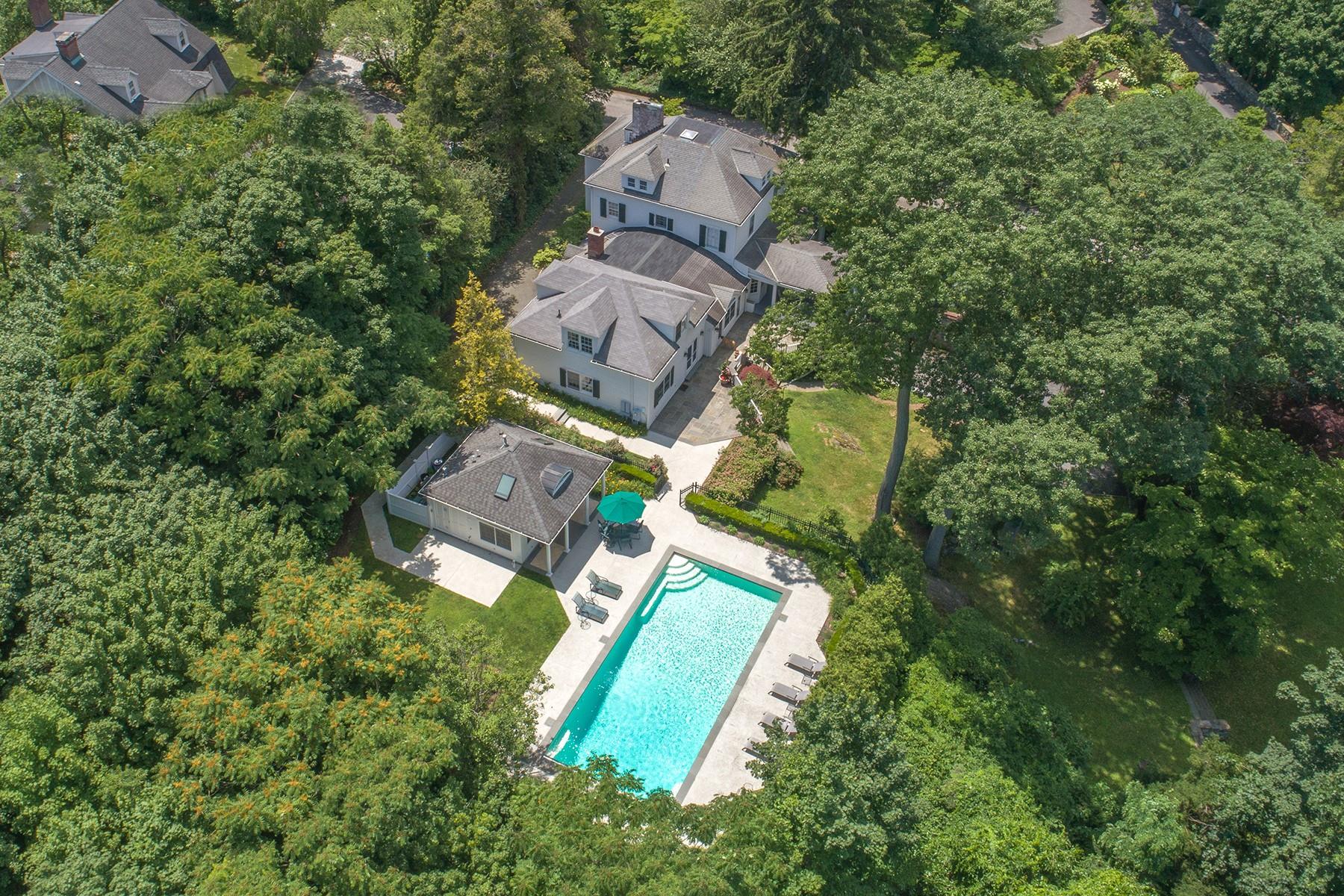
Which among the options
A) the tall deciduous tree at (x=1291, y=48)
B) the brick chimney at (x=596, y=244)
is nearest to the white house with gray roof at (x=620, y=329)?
the brick chimney at (x=596, y=244)

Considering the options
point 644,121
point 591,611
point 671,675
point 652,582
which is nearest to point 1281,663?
point 671,675

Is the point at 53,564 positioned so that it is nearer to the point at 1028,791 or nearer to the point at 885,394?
the point at 1028,791

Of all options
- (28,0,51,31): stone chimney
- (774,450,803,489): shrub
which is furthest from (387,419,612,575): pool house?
Answer: (28,0,51,31): stone chimney

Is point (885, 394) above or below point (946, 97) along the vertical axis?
below

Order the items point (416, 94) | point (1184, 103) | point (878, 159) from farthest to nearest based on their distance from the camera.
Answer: point (416, 94)
point (1184, 103)
point (878, 159)

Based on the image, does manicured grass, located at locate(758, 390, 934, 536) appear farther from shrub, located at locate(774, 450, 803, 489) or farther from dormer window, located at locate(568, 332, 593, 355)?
dormer window, located at locate(568, 332, 593, 355)

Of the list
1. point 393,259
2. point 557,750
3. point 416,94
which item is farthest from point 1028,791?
point 416,94

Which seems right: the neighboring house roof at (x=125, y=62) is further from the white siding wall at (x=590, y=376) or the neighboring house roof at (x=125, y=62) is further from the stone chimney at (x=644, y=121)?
the white siding wall at (x=590, y=376)
